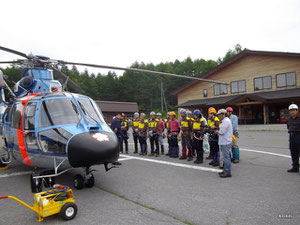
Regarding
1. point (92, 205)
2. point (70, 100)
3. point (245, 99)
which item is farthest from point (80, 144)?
point (245, 99)

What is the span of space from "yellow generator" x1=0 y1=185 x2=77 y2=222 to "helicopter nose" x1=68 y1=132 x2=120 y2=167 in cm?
70

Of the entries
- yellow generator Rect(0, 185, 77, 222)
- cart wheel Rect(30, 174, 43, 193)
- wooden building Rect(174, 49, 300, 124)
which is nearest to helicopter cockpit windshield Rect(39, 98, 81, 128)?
cart wheel Rect(30, 174, 43, 193)

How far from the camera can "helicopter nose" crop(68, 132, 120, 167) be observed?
4.48 m

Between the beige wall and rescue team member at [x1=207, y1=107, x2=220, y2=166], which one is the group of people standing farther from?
the beige wall

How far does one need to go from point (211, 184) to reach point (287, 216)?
6.48 feet

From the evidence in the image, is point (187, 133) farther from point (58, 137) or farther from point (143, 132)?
point (58, 137)

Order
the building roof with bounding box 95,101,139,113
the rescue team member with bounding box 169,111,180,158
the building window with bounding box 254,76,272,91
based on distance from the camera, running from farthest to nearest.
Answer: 1. the building roof with bounding box 95,101,139,113
2. the building window with bounding box 254,76,272,91
3. the rescue team member with bounding box 169,111,180,158

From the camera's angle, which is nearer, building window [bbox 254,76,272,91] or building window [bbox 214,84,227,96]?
building window [bbox 254,76,272,91]

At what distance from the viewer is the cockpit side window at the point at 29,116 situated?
218 inches

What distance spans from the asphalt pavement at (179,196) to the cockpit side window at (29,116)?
153 centimetres

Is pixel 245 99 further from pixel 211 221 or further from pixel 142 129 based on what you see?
pixel 211 221

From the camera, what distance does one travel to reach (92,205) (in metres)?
4.36

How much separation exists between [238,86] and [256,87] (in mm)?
2284

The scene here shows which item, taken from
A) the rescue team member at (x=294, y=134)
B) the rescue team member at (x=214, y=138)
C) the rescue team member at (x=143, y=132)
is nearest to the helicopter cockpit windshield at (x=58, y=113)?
the rescue team member at (x=214, y=138)
